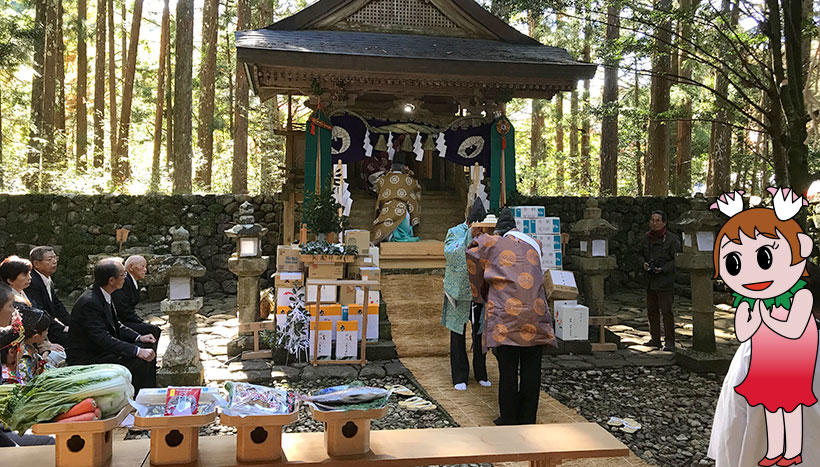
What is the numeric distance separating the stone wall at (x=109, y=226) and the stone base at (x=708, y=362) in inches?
320

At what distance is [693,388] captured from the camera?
6078 millimetres

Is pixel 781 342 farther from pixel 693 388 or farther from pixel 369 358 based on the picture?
pixel 369 358

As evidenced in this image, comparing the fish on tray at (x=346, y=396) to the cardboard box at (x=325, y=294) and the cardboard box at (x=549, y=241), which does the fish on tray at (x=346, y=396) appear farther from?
the cardboard box at (x=549, y=241)

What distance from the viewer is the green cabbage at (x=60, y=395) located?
7.70 feet

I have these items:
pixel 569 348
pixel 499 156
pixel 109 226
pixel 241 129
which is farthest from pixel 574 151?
pixel 109 226

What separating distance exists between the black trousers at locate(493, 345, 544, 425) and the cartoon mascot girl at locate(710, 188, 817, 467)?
241 centimetres

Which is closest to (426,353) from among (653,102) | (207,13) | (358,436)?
(358,436)

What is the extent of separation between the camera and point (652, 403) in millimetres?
5605

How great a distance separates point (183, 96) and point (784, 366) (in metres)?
13.9

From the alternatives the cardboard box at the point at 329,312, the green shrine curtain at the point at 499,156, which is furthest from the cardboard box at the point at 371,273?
the green shrine curtain at the point at 499,156

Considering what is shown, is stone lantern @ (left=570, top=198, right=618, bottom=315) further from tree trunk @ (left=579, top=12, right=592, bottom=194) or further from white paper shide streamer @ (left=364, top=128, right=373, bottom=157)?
tree trunk @ (left=579, top=12, right=592, bottom=194)

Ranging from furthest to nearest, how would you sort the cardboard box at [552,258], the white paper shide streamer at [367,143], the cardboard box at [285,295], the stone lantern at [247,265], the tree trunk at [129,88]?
the tree trunk at [129,88] < the white paper shide streamer at [367,143] < the cardboard box at [552,258] < the stone lantern at [247,265] < the cardboard box at [285,295]

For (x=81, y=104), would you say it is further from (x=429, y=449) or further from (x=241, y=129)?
(x=429, y=449)

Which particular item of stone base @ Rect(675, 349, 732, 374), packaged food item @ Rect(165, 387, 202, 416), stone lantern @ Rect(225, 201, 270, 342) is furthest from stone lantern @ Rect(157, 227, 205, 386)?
stone base @ Rect(675, 349, 732, 374)
